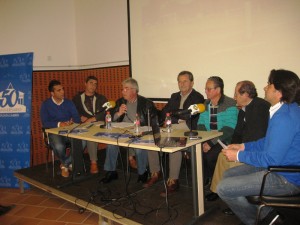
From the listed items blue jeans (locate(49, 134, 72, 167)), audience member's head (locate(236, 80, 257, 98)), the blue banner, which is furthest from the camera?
the blue banner

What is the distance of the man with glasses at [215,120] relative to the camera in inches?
110

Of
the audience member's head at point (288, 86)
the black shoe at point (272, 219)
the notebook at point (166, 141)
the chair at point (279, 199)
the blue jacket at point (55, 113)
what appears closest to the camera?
the chair at point (279, 199)

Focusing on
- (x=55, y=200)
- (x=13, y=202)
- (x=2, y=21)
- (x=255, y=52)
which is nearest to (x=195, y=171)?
(x=255, y=52)

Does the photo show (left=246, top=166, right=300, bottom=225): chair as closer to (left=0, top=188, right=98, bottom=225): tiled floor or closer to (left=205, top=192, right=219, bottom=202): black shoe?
(left=205, top=192, right=219, bottom=202): black shoe

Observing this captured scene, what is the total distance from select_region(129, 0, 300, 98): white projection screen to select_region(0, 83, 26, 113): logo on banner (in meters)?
1.80

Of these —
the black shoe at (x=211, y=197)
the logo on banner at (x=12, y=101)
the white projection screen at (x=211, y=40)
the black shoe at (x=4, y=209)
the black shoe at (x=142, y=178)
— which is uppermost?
the white projection screen at (x=211, y=40)

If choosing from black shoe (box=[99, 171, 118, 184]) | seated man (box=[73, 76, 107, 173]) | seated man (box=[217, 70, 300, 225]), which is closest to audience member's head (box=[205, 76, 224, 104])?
seated man (box=[217, 70, 300, 225])

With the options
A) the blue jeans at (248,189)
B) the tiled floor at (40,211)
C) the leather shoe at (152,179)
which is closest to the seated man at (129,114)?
the leather shoe at (152,179)

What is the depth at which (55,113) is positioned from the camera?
3.80m

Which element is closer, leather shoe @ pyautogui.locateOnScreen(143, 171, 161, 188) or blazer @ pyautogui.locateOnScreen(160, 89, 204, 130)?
leather shoe @ pyautogui.locateOnScreen(143, 171, 161, 188)

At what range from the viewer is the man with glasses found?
9.18 ft

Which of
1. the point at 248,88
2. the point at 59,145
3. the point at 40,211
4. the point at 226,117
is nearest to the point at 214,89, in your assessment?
the point at 226,117

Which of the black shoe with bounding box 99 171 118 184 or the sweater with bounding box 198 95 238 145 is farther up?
the sweater with bounding box 198 95 238 145

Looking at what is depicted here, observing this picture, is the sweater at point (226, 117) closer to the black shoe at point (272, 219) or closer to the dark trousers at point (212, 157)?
the dark trousers at point (212, 157)
